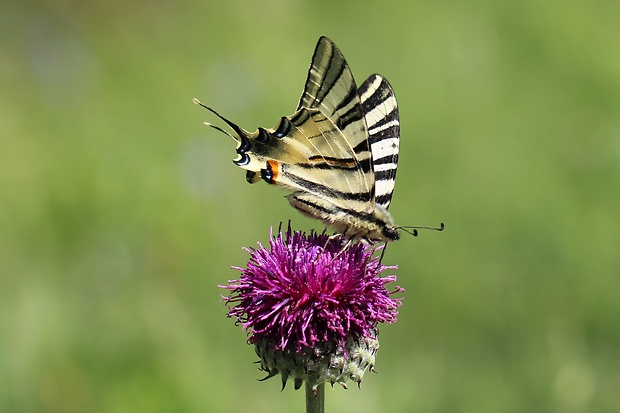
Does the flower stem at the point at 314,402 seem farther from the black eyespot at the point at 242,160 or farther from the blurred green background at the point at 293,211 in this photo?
the blurred green background at the point at 293,211

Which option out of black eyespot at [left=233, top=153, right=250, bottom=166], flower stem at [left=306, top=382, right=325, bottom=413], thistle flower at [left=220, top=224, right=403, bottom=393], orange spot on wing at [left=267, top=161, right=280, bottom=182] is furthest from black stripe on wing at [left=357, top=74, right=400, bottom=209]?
flower stem at [left=306, top=382, right=325, bottom=413]

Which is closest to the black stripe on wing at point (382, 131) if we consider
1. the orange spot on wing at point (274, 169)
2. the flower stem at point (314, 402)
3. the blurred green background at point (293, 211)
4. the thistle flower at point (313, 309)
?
the thistle flower at point (313, 309)

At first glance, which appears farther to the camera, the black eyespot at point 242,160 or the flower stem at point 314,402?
the black eyespot at point 242,160

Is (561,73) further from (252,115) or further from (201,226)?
(201,226)

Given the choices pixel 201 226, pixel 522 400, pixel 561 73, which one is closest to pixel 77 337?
pixel 201 226

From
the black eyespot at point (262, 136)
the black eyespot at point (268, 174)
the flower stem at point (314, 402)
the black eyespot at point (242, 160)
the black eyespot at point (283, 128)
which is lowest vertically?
the flower stem at point (314, 402)

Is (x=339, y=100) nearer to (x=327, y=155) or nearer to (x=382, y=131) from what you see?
(x=327, y=155)
